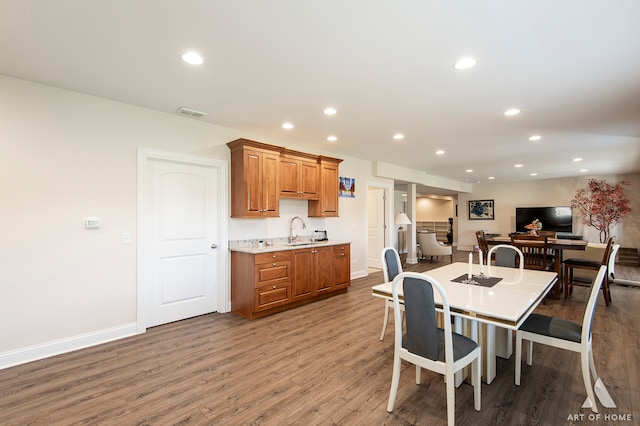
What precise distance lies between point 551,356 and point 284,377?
2.58m

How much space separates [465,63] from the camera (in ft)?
8.05

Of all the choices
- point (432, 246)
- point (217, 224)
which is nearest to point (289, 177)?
point (217, 224)

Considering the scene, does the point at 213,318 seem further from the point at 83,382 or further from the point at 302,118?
the point at 302,118

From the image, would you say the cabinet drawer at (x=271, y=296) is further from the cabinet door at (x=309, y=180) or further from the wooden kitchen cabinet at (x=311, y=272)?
the cabinet door at (x=309, y=180)

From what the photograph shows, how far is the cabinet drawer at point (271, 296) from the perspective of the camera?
12.9 feet

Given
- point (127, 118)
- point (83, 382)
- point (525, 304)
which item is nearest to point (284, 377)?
point (83, 382)

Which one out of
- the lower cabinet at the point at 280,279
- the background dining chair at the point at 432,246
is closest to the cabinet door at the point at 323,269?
the lower cabinet at the point at 280,279

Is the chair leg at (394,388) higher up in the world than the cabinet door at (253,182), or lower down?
lower down

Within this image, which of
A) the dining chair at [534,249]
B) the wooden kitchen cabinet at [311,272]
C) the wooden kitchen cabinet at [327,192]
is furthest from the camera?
the wooden kitchen cabinet at [327,192]

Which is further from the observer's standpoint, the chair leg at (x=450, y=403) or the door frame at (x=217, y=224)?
the door frame at (x=217, y=224)

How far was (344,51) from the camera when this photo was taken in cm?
231

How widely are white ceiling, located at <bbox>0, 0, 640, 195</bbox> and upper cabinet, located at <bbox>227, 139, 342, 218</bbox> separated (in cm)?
39

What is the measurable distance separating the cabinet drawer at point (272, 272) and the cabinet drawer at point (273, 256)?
54 millimetres

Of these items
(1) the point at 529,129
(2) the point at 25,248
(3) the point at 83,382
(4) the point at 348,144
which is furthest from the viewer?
(4) the point at 348,144
